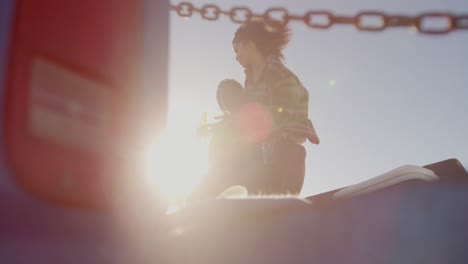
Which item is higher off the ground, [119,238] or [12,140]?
[12,140]

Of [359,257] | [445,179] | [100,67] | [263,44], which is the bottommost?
[359,257]

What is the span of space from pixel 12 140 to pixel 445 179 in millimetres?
724

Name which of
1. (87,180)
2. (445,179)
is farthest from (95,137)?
(445,179)

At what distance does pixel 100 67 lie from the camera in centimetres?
65

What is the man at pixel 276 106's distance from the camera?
1.81 metres

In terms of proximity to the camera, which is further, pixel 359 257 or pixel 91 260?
pixel 359 257

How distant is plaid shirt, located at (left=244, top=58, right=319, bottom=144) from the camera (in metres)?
1.84

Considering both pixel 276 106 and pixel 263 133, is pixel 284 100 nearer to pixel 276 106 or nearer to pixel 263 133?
pixel 276 106

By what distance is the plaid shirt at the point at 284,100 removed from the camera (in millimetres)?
1842

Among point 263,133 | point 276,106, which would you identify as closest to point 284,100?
point 276,106

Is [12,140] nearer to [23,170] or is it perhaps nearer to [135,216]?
[23,170]

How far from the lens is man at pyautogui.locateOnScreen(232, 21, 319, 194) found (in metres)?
1.81

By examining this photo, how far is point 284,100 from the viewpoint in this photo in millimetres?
1856

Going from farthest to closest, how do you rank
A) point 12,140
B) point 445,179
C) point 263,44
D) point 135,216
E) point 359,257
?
point 263,44 < point 445,179 < point 359,257 < point 135,216 < point 12,140
